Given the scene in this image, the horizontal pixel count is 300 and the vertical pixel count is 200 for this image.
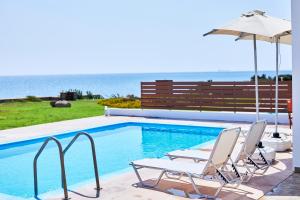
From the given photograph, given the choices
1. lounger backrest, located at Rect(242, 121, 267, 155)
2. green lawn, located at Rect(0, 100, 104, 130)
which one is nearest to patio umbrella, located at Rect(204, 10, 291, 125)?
lounger backrest, located at Rect(242, 121, 267, 155)

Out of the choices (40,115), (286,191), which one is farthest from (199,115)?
(286,191)

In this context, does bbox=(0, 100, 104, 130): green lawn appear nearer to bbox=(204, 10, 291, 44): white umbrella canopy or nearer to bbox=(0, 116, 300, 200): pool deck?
bbox=(0, 116, 300, 200): pool deck

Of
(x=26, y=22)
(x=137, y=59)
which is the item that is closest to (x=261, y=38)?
(x=26, y=22)

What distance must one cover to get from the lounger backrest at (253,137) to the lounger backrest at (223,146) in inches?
20.9

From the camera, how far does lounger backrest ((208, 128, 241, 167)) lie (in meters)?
5.90

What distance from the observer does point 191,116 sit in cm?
1647

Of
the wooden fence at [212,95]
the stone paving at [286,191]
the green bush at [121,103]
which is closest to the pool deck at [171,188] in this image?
the stone paving at [286,191]

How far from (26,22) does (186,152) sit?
38.4m

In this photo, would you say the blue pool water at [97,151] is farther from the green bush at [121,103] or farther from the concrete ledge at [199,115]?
the green bush at [121,103]

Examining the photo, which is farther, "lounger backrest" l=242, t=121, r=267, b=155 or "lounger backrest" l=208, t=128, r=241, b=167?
"lounger backrest" l=242, t=121, r=267, b=155

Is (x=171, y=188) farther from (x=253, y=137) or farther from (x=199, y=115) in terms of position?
(x=199, y=115)

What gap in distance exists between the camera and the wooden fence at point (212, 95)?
1547 centimetres

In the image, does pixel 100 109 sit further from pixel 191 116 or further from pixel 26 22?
pixel 26 22

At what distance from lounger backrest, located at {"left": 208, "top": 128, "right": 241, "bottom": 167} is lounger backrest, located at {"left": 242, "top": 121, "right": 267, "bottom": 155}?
0.53m
